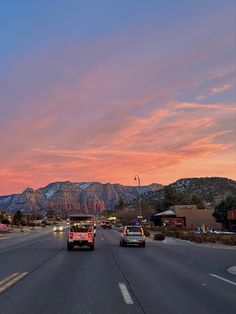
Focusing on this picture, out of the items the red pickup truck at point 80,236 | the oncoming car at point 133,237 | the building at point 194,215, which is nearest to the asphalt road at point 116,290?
the red pickup truck at point 80,236

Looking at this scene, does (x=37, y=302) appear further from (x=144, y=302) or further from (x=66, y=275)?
(x=66, y=275)

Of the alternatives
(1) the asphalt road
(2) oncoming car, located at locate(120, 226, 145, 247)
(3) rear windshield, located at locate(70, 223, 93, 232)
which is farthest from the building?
(1) the asphalt road

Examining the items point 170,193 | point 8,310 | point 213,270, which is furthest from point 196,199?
point 8,310

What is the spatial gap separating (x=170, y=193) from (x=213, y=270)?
5823 inches

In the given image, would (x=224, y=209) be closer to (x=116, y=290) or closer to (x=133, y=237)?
(x=133, y=237)

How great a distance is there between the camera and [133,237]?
40000mm

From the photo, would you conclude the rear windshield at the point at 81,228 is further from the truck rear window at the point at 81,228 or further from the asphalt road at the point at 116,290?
the asphalt road at the point at 116,290

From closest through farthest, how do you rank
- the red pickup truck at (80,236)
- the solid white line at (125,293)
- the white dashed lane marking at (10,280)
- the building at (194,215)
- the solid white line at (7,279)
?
the solid white line at (125,293) → the white dashed lane marking at (10,280) → the solid white line at (7,279) → the red pickup truck at (80,236) → the building at (194,215)

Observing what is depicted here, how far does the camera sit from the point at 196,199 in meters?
175

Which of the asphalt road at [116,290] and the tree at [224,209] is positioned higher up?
the tree at [224,209]

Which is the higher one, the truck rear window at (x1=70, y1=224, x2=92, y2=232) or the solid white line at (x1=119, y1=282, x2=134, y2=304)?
the truck rear window at (x1=70, y1=224, x2=92, y2=232)

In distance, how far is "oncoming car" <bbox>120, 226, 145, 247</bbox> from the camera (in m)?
39.9

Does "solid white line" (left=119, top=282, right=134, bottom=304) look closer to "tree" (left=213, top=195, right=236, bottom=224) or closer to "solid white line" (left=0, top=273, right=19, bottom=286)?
"solid white line" (left=0, top=273, right=19, bottom=286)

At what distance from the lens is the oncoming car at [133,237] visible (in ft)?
131
